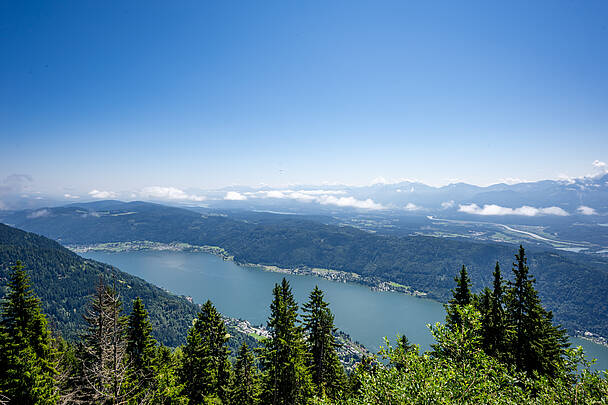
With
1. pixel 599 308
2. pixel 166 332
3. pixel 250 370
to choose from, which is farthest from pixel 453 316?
pixel 599 308

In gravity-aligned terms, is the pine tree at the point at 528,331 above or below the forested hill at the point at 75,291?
above

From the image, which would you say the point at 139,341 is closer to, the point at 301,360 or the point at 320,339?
the point at 301,360

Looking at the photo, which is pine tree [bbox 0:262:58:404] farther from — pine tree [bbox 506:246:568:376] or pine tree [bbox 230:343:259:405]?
pine tree [bbox 506:246:568:376]

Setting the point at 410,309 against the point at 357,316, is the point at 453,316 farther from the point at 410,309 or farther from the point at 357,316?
the point at 410,309

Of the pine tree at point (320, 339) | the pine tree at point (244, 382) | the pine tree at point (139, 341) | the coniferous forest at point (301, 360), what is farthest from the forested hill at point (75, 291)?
the pine tree at point (320, 339)

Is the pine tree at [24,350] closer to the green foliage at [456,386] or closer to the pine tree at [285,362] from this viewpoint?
the pine tree at [285,362]

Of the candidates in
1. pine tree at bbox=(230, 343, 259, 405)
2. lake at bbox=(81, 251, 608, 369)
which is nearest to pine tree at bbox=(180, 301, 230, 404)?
pine tree at bbox=(230, 343, 259, 405)

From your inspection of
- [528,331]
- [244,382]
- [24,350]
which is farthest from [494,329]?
[24,350]
